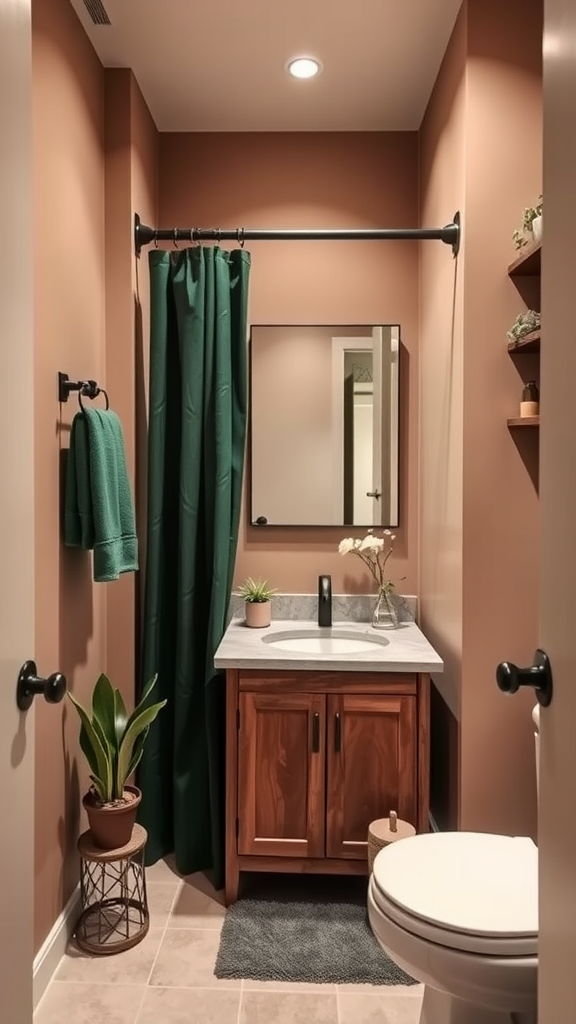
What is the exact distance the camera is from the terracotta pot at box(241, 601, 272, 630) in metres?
2.54

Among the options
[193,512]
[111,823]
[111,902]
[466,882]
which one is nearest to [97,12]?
[193,512]

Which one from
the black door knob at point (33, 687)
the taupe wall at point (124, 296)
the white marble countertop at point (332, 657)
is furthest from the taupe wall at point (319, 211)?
the black door knob at point (33, 687)

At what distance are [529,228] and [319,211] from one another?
43.4 inches

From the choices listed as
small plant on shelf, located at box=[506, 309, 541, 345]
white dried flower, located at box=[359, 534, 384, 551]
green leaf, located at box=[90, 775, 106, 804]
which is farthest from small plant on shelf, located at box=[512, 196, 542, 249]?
green leaf, located at box=[90, 775, 106, 804]

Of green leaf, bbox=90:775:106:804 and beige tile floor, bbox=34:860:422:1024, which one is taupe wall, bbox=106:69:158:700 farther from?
beige tile floor, bbox=34:860:422:1024

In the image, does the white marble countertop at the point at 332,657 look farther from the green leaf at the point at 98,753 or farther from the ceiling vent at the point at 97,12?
the ceiling vent at the point at 97,12

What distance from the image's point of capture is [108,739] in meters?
2.03

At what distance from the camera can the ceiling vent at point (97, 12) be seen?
78.9 inches

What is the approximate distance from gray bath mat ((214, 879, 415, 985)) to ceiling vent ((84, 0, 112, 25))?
2636mm

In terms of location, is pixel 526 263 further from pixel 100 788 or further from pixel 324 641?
pixel 100 788

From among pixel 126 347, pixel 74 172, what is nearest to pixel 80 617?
pixel 126 347

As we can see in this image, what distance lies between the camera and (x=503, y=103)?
1.97 m

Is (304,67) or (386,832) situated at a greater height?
(304,67)

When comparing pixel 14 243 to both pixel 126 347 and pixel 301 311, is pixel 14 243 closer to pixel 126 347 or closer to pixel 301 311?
pixel 126 347
